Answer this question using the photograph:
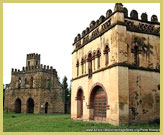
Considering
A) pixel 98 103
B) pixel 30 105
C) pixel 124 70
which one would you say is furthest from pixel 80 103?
pixel 30 105

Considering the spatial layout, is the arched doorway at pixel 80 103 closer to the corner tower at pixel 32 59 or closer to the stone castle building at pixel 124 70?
the stone castle building at pixel 124 70

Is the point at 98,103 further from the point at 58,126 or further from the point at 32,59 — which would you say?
the point at 32,59

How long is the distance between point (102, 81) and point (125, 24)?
448 cm

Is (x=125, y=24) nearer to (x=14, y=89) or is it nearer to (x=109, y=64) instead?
(x=109, y=64)

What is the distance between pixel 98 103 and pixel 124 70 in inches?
171

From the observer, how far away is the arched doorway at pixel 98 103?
679 inches

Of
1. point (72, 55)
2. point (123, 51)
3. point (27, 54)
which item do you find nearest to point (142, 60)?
point (123, 51)

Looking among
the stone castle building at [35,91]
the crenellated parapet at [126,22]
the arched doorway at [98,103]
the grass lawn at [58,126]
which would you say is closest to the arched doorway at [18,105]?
the stone castle building at [35,91]

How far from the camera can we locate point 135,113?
15.1m

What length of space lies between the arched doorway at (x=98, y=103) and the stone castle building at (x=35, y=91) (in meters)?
21.1

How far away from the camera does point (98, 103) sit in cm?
1806

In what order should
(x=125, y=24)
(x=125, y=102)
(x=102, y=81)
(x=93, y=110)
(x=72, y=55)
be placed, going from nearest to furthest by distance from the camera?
(x=125, y=102), (x=125, y=24), (x=102, y=81), (x=93, y=110), (x=72, y=55)

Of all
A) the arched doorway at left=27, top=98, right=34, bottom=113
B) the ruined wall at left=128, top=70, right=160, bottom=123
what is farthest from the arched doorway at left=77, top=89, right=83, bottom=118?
the arched doorway at left=27, top=98, right=34, bottom=113

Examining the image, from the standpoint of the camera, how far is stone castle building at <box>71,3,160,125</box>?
14.9 m
